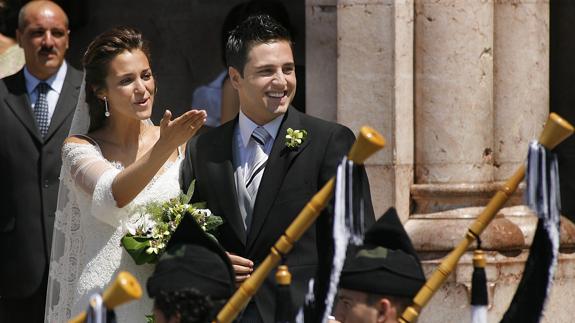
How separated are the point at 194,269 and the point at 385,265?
Result: 25.8 inches

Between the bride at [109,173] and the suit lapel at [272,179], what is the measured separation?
19.3 inches

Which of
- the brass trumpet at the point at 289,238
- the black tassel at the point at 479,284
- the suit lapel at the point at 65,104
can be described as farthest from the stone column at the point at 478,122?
the brass trumpet at the point at 289,238

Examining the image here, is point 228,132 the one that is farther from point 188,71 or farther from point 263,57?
point 188,71

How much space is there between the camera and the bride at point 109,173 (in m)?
6.66

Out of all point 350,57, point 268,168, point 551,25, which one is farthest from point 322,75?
point 268,168

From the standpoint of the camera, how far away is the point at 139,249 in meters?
6.49

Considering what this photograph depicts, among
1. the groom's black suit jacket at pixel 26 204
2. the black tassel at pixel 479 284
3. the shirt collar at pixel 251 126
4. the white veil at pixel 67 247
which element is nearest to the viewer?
the black tassel at pixel 479 284

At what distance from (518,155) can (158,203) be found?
2659 millimetres

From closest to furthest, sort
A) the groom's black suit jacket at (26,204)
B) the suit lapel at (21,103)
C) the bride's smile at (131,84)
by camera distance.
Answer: the bride's smile at (131,84), the groom's black suit jacket at (26,204), the suit lapel at (21,103)

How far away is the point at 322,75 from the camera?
28.6ft

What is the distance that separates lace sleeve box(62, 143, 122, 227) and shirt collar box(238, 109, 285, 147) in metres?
0.59

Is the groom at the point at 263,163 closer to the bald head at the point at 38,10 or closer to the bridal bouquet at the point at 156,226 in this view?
the bridal bouquet at the point at 156,226

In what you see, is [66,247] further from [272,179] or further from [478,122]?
[478,122]

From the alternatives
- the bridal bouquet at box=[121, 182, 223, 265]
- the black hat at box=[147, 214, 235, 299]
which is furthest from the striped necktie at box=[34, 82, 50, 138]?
the black hat at box=[147, 214, 235, 299]
